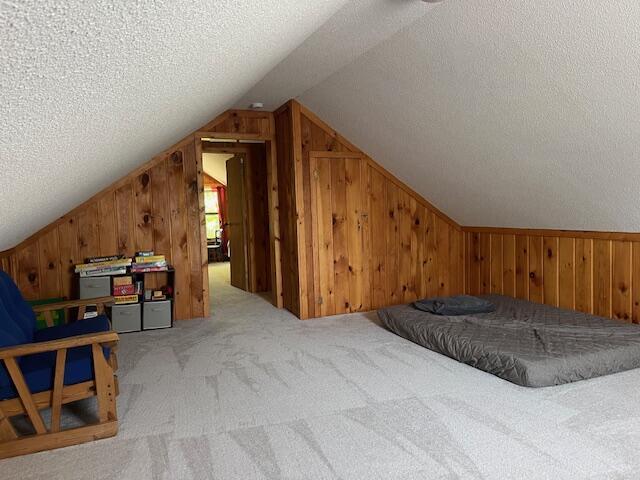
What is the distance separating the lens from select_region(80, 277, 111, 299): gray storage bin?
4016mm

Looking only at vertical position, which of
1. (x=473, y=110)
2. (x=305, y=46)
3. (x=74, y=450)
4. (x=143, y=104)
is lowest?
(x=74, y=450)

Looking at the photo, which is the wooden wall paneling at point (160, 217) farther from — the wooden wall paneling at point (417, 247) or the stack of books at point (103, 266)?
the wooden wall paneling at point (417, 247)

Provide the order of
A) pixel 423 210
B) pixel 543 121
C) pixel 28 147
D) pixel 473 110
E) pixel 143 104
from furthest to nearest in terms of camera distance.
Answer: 1. pixel 423 210
2. pixel 473 110
3. pixel 543 121
4. pixel 143 104
5. pixel 28 147

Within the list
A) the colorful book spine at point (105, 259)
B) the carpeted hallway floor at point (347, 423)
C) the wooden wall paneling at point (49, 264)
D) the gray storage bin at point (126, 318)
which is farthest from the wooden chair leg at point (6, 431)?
the wooden wall paneling at point (49, 264)

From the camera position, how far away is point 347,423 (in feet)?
7.23

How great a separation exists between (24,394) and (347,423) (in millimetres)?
1471

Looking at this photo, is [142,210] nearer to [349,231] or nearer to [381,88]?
[349,231]

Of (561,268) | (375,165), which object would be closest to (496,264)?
(561,268)

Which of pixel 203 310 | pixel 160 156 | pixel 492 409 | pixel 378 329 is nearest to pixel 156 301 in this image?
pixel 203 310

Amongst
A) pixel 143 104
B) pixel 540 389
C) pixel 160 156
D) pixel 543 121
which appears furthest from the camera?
pixel 160 156

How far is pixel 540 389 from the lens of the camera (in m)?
2.50

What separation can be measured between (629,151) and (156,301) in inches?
151

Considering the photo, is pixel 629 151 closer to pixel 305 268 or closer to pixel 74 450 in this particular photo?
pixel 305 268

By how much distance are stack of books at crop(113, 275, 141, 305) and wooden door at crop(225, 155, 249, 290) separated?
6.97ft
